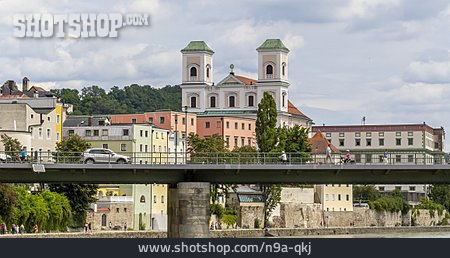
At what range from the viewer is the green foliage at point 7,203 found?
10821cm

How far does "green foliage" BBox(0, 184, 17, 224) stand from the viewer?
10821cm

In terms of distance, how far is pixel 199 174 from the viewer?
83000 millimetres

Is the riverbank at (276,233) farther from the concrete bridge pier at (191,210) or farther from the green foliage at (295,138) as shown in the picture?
the concrete bridge pier at (191,210)

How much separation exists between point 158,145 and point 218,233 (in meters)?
28.9

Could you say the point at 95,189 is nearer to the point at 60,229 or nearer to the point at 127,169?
the point at 60,229

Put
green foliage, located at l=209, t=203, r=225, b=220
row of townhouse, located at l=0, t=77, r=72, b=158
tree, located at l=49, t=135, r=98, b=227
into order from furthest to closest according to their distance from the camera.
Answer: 1. green foliage, located at l=209, t=203, r=225, b=220
2. row of townhouse, located at l=0, t=77, r=72, b=158
3. tree, located at l=49, t=135, r=98, b=227

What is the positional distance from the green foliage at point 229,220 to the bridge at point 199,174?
6549cm

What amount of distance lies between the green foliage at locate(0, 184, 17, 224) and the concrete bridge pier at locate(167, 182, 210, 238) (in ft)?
95.1

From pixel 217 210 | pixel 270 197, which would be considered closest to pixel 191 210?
pixel 217 210

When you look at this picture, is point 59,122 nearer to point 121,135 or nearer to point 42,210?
point 121,135
